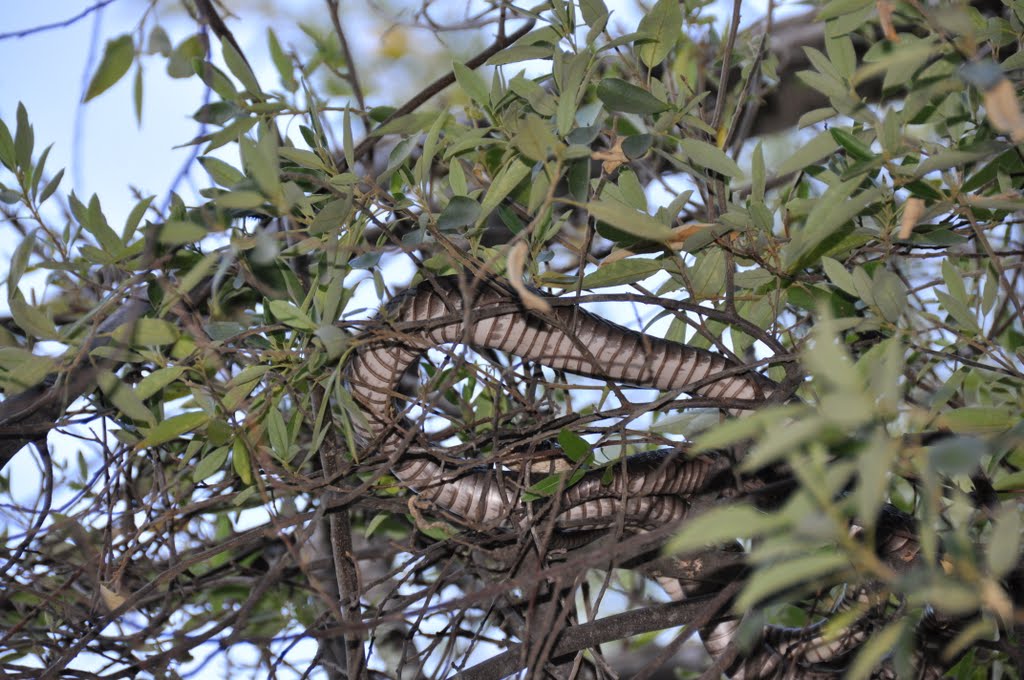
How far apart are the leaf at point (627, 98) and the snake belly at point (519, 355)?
295 millimetres

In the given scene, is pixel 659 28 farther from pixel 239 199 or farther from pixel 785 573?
pixel 785 573

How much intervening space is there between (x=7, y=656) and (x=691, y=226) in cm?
142

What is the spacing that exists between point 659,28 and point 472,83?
26cm

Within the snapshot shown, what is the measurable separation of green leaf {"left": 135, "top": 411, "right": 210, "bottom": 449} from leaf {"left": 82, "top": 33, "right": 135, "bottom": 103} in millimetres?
415

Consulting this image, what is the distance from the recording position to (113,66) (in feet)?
3.60

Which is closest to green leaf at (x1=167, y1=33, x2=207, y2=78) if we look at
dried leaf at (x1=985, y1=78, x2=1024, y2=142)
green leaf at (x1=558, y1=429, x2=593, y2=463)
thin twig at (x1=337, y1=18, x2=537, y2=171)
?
thin twig at (x1=337, y1=18, x2=537, y2=171)

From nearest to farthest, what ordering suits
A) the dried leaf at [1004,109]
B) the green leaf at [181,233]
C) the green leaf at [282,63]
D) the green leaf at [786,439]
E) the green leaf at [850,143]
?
the green leaf at [786,439]
the dried leaf at [1004,109]
the green leaf at [181,233]
the green leaf at [850,143]
the green leaf at [282,63]

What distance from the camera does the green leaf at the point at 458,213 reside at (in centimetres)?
110

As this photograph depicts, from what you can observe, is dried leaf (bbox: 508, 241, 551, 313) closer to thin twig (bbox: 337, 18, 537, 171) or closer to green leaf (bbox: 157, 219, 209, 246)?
green leaf (bbox: 157, 219, 209, 246)

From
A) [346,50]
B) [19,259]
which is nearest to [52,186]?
[19,259]

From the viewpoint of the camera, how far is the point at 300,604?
6.25 feet

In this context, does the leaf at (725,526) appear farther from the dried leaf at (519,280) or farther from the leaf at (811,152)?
the leaf at (811,152)

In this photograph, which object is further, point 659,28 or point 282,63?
point 282,63

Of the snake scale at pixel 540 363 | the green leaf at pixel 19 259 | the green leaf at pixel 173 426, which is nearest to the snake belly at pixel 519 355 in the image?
the snake scale at pixel 540 363
